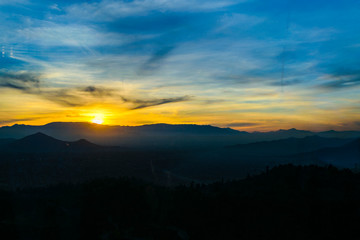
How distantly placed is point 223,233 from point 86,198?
7361 mm

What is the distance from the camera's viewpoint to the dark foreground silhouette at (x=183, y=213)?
1196cm

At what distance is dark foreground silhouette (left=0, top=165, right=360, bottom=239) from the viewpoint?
1196 centimetres

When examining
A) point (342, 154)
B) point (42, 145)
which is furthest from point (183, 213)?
point (42, 145)

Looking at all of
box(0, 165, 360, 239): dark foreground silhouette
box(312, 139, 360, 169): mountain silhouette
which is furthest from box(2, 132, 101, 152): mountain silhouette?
box(0, 165, 360, 239): dark foreground silhouette

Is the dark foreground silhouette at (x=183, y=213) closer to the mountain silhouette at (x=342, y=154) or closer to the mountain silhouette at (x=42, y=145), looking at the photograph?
the mountain silhouette at (x=342, y=154)

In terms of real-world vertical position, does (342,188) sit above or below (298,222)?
above

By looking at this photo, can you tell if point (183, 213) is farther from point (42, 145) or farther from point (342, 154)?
point (42, 145)

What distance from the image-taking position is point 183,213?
1331 centimetres

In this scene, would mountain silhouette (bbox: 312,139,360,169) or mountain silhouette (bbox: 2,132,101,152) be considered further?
mountain silhouette (bbox: 2,132,101,152)

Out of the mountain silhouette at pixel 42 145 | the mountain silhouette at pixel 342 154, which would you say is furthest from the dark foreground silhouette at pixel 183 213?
the mountain silhouette at pixel 42 145

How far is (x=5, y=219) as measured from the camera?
41.5 feet

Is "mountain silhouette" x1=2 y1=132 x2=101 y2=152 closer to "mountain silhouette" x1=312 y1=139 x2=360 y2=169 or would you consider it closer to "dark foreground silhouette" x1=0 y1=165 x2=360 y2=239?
"mountain silhouette" x1=312 y1=139 x2=360 y2=169

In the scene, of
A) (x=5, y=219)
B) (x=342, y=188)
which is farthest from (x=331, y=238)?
(x=5, y=219)

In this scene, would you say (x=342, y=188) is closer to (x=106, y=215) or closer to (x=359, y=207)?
(x=359, y=207)
